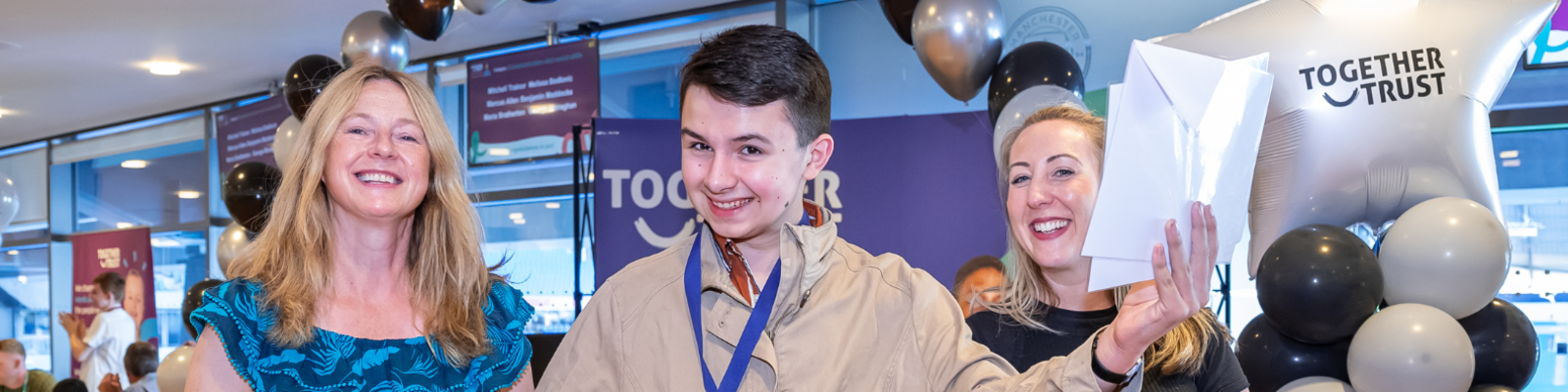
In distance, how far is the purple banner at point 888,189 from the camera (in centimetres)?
423

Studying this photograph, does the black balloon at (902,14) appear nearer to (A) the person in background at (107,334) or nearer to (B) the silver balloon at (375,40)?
(B) the silver balloon at (375,40)

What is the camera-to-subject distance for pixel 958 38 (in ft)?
11.0

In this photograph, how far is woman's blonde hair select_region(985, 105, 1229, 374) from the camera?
5.59 feet

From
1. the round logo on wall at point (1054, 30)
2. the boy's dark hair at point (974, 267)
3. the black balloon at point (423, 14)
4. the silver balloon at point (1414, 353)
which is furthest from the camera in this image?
the round logo on wall at point (1054, 30)

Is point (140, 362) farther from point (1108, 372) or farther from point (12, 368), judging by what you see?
point (1108, 372)

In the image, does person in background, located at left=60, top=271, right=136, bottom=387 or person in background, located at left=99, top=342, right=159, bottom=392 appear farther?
person in background, located at left=60, top=271, right=136, bottom=387

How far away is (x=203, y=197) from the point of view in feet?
27.5

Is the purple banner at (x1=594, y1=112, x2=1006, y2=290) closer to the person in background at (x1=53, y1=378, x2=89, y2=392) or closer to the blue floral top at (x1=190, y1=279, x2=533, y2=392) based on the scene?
the blue floral top at (x1=190, y1=279, x2=533, y2=392)

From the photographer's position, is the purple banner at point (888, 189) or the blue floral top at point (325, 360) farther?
the purple banner at point (888, 189)

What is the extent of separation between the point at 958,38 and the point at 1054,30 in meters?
1.83

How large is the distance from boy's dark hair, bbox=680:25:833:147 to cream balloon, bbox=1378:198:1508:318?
1.62 meters

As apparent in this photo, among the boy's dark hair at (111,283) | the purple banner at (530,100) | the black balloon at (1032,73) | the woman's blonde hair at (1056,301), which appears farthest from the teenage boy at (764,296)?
the boy's dark hair at (111,283)

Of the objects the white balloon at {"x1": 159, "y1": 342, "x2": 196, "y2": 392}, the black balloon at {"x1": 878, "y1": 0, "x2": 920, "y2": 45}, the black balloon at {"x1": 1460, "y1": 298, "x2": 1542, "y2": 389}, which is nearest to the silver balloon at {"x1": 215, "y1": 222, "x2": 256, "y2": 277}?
the white balloon at {"x1": 159, "y1": 342, "x2": 196, "y2": 392}

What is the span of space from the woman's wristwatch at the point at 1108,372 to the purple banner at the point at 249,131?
6.71m
